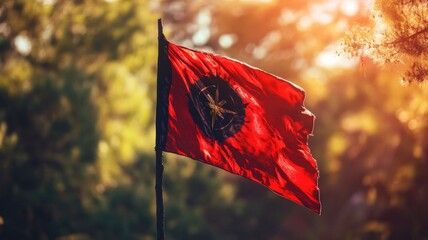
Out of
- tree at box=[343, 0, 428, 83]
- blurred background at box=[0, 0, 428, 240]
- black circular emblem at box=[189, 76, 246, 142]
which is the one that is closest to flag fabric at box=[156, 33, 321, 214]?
black circular emblem at box=[189, 76, 246, 142]

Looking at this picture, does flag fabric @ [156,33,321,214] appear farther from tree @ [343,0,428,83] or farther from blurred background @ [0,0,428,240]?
blurred background @ [0,0,428,240]

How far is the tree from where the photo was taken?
8445mm

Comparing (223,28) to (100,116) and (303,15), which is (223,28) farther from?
(100,116)

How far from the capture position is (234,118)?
9.50m

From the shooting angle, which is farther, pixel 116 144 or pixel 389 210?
pixel 116 144

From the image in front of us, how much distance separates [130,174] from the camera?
2662 cm

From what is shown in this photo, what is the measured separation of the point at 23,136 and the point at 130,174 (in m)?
5.09

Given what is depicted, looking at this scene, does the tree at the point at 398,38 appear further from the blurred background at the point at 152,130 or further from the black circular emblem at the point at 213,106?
the blurred background at the point at 152,130

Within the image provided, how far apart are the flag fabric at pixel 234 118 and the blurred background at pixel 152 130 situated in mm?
9004

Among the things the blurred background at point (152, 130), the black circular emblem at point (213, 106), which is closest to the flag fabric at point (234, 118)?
the black circular emblem at point (213, 106)

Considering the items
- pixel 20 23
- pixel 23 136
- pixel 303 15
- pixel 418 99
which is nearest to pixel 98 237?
pixel 23 136

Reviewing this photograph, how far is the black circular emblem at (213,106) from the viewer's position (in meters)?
9.41

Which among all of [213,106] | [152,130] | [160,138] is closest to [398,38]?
[213,106]

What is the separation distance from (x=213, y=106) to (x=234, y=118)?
352mm
